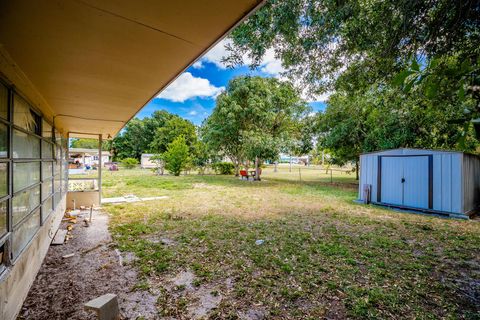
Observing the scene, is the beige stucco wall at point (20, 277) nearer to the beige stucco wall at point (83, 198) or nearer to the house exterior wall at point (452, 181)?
the beige stucco wall at point (83, 198)

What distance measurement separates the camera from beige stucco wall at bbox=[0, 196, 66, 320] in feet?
6.38

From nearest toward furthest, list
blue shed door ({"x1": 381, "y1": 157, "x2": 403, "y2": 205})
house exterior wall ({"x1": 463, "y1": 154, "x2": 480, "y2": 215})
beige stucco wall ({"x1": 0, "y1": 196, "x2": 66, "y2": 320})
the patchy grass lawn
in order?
1. beige stucco wall ({"x1": 0, "y1": 196, "x2": 66, "y2": 320})
2. the patchy grass lawn
3. house exterior wall ({"x1": 463, "y1": 154, "x2": 480, "y2": 215})
4. blue shed door ({"x1": 381, "y1": 157, "x2": 403, "y2": 205})

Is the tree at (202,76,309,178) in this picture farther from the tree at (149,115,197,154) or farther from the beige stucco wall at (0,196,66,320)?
the beige stucco wall at (0,196,66,320)

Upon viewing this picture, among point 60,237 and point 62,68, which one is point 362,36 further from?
point 60,237

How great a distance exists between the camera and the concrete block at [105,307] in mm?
2160

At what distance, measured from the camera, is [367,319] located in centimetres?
236

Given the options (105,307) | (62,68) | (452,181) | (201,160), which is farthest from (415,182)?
(201,160)

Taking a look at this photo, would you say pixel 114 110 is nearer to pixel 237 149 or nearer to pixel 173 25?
pixel 173 25

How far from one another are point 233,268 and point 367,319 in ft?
5.77

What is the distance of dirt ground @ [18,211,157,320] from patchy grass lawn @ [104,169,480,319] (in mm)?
196

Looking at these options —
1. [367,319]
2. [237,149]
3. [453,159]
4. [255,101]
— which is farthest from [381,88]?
[237,149]

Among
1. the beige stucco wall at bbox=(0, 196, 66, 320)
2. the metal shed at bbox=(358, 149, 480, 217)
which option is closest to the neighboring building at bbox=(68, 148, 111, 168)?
the beige stucco wall at bbox=(0, 196, 66, 320)

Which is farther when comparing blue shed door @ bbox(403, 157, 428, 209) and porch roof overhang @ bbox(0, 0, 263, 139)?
blue shed door @ bbox(403, 157, 428, 209)

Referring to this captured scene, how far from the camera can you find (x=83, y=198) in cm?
733
